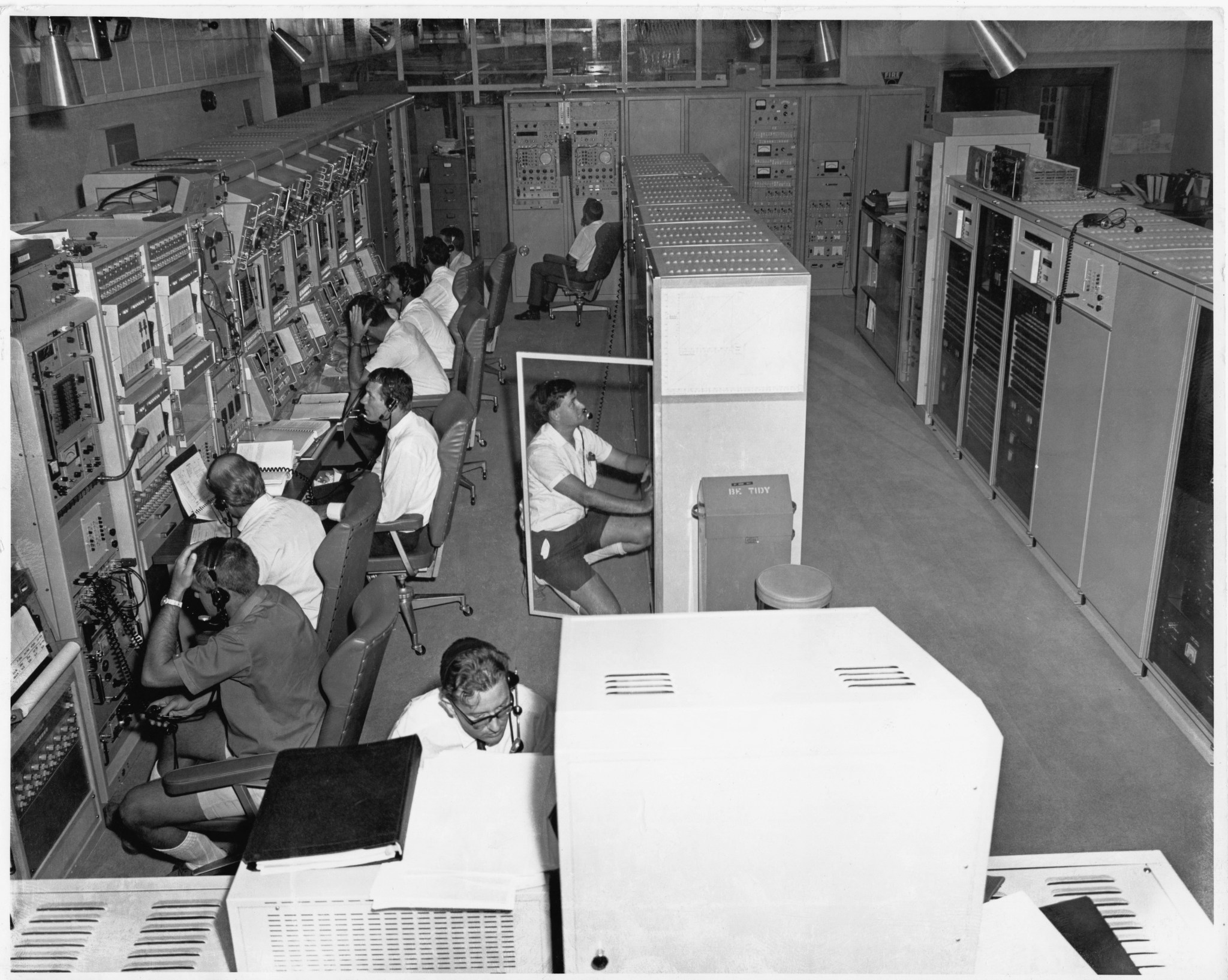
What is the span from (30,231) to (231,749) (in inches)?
83.7

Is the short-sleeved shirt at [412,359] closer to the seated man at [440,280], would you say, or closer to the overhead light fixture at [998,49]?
the seated man at [440,280]

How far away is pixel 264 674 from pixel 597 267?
7.13 metres

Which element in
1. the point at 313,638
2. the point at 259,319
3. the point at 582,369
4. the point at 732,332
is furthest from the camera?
the point at 582,369

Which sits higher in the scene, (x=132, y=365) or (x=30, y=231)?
(x=30, y=231)

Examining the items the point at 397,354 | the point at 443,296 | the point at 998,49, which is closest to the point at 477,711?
the point at 998,49

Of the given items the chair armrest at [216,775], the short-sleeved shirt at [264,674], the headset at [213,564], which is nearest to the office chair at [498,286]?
the headset at [213,564]

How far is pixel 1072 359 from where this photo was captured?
4.89 meters

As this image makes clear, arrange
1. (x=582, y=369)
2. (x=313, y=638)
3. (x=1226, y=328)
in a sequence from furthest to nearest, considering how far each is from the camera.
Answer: (x=582, y=369) < (x=313, y=638) < (x=1226, y=328)

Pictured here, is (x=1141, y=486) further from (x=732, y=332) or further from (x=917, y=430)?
(x=917, y=430)

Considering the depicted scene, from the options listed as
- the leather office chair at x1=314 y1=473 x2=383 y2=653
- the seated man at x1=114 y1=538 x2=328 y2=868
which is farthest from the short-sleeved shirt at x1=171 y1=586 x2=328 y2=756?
the leather office chair at x1=314 y1=473 x2=383 y2=653

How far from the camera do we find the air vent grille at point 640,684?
129 centimetres

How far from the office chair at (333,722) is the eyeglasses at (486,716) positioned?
0.56 meters

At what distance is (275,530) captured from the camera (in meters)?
3.95

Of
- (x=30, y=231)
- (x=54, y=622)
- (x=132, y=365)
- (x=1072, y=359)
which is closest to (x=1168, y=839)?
(x=1072, y=359)
